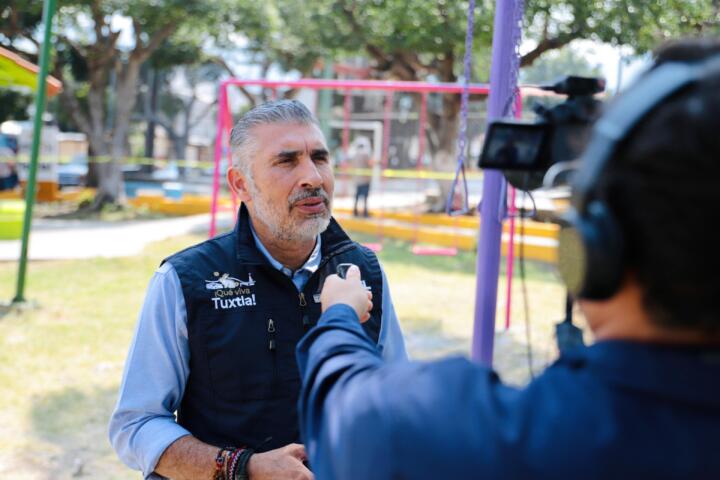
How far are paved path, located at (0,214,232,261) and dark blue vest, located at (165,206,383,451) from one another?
9.58 metres

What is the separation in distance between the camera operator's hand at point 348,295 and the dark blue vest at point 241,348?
27.9 inches

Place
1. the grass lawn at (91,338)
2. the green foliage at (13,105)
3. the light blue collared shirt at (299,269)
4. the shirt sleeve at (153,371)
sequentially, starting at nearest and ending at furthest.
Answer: the shirt sleeve at (153,371), the light blue collared shirt at (299,269), the grass lawn at (91,338), the green foliage at (13,105)

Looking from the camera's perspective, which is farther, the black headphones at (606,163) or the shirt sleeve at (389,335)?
the shirt sleeve at (389,335)

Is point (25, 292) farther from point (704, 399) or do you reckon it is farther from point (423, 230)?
point (704, 399)

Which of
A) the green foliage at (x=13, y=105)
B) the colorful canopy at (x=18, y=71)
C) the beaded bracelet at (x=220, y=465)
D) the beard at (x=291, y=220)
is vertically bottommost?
the beaded bracelet at (x=220, y=465)

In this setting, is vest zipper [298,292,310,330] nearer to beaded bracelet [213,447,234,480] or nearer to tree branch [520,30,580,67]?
beaded bracelet [213,447,234,480]

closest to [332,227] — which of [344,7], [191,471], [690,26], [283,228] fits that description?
[283,228]

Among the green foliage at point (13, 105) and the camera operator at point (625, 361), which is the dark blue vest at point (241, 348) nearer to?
the camera operator at point (625, 361)

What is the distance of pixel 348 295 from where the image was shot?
1.16 m

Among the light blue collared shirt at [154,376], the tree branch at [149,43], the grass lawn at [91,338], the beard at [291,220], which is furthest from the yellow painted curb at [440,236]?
the light blue collared shirt at [154,376]

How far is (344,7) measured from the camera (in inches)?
645

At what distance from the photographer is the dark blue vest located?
1869 mm

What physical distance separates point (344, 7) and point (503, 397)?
16.4 metres

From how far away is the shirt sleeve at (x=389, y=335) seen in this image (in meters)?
2.06
